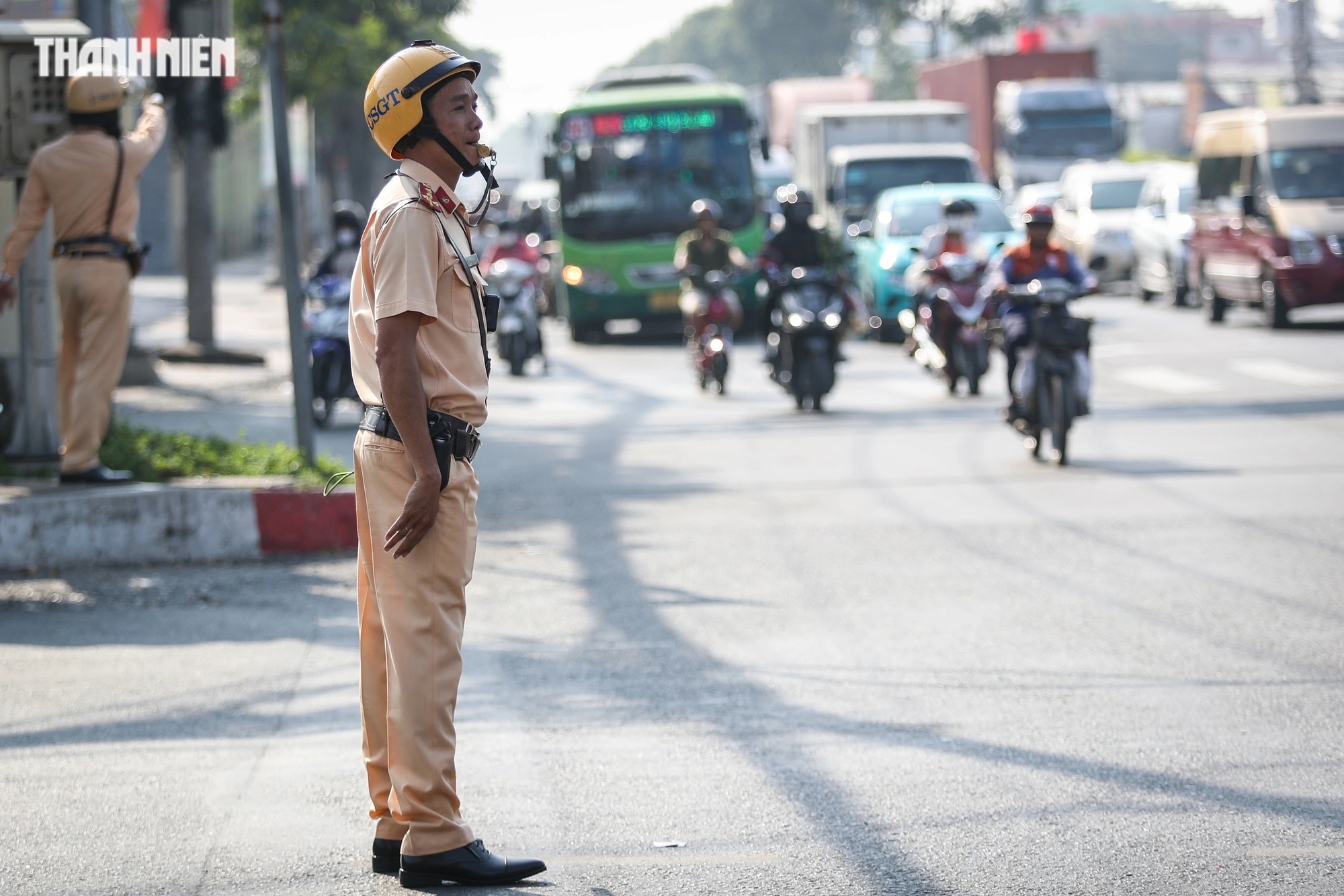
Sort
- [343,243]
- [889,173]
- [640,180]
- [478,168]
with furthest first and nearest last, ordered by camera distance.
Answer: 1. [889,173]
2. [640,180]
3. [343,243]
4. [478,168]

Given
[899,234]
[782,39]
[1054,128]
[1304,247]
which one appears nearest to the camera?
[1304,247]

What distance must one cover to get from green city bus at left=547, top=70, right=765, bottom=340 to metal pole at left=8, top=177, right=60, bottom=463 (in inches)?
543

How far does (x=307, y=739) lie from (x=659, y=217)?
17795 mm

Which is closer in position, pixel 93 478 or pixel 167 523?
pixel 167 523

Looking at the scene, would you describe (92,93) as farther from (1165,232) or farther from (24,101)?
(1165,232)

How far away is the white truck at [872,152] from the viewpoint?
994 inches

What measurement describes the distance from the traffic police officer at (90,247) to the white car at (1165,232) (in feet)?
58.9

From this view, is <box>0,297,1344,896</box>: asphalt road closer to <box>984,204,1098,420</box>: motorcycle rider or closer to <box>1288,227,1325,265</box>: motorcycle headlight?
<box>984,204,1098,420</box>: motorcycle rider

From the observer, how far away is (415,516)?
3842mm

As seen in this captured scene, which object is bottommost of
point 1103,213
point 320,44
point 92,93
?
point 1103,213

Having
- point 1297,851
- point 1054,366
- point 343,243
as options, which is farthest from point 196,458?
point 1297,851

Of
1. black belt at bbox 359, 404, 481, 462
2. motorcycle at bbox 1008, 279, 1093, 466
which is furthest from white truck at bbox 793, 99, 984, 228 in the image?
black belt at bbox 359, 404, 481, 462

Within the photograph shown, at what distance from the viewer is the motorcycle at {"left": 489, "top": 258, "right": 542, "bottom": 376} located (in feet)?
59.2

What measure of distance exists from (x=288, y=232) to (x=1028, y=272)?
4700mm
